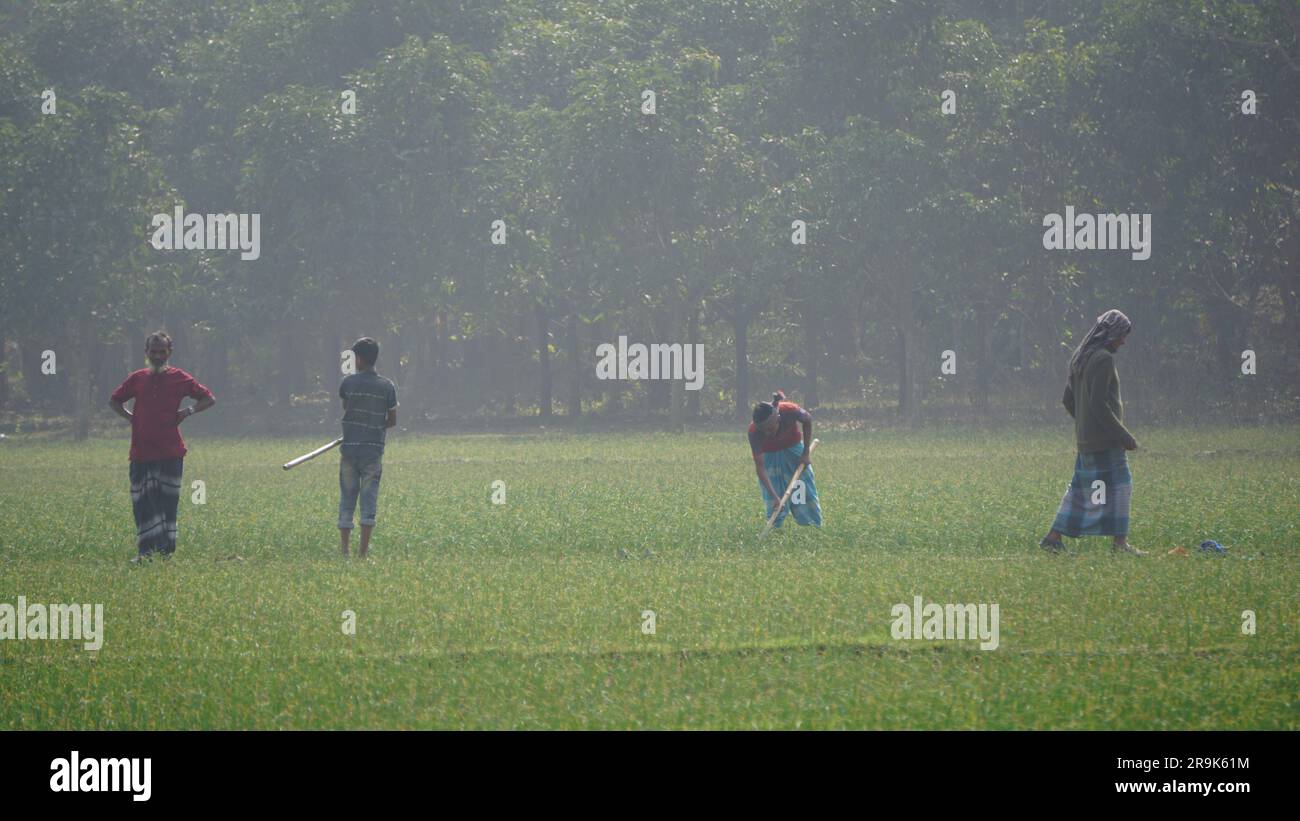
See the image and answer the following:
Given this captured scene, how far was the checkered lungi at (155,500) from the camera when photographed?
17.3 metres

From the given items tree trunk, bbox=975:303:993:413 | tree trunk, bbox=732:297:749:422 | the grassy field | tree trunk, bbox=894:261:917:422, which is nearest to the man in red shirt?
the grassy field

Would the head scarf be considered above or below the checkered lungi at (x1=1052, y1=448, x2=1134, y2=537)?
above

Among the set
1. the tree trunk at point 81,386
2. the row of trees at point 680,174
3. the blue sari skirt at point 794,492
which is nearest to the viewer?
the blue sari skirt at point 794,492

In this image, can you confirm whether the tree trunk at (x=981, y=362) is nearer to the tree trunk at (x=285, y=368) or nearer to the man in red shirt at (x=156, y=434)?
the tree trunk at (x=285, y=368)

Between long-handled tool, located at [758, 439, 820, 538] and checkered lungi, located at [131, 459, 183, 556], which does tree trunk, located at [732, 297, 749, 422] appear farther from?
checkered lungi, located at [131, 459, 183, 556]

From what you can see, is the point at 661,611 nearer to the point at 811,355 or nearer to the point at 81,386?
the point at 81,386

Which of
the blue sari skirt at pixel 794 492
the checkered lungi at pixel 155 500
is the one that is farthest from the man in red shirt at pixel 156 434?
the blue sari skirt at pixel 794 492

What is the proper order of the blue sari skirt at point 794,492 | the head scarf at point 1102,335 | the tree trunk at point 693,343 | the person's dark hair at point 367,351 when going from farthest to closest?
1. the tree trunk at point 693,343
2. the blue sari skirt at point 794,492
3. the person's dark hair at point 367,351
4. the head scarf at point 1102,335

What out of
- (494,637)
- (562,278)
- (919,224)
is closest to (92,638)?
(494,637)

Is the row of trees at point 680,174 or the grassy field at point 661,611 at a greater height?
the row of trees at point 680,174

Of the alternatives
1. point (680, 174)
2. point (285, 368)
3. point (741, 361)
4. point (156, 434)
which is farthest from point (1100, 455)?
point (285, 368)

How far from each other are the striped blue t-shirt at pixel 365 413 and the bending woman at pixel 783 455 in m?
4.39

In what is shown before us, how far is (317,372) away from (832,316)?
87.3 feet

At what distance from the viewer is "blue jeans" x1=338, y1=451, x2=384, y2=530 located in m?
17.5
